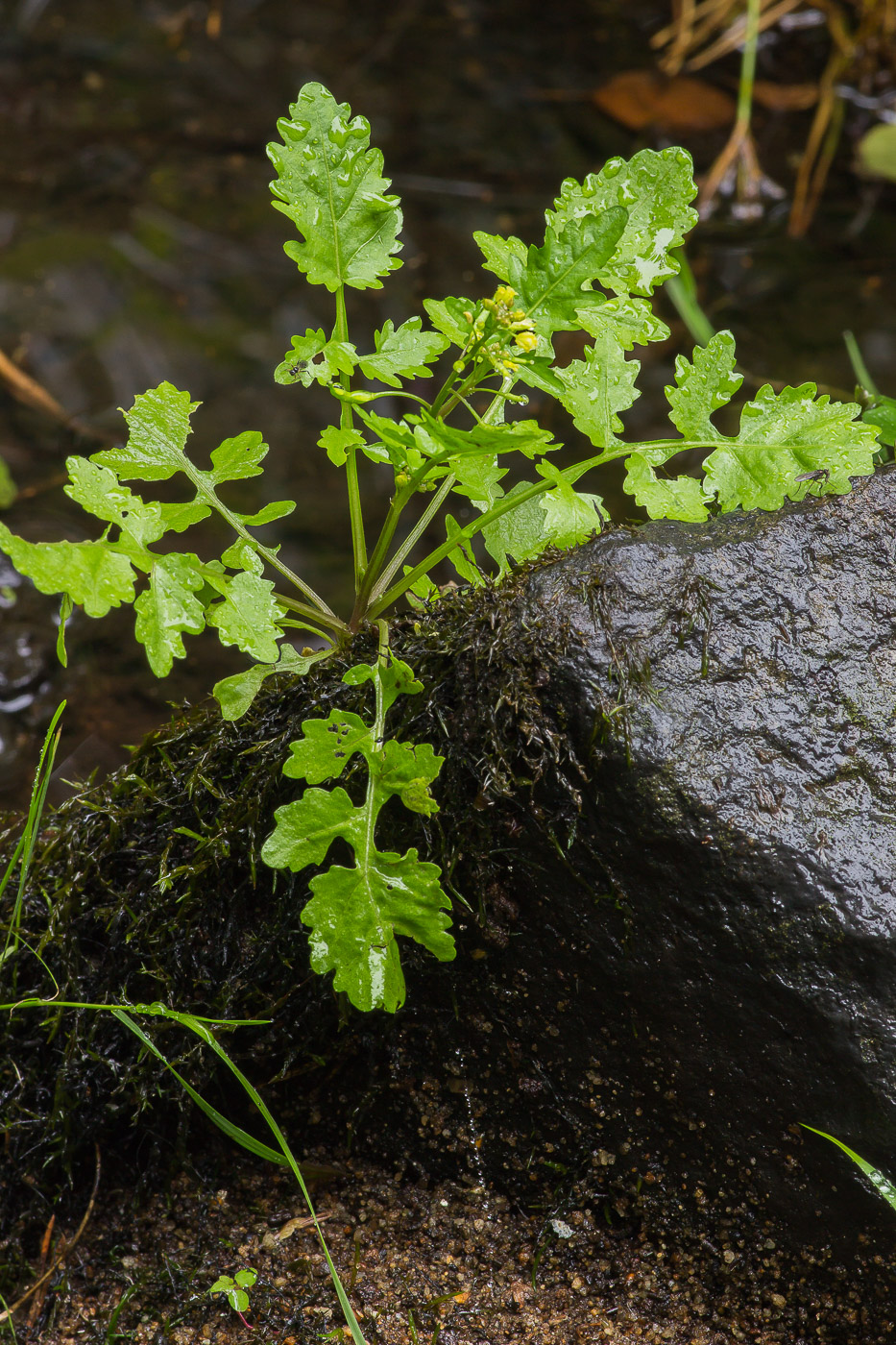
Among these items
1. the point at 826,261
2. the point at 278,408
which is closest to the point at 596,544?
the point at 278,408

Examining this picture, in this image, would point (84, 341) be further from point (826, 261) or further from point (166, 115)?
point (826, 261)

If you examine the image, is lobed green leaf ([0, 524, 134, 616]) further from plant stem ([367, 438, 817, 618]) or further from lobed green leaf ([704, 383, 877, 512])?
lobed green leaf ([704, 383, 877, 512])

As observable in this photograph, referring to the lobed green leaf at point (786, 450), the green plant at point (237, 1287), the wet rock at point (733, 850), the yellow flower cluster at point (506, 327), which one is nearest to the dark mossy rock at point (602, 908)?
the wet rock at point (733, 850)

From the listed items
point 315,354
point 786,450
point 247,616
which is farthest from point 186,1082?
point 786,450

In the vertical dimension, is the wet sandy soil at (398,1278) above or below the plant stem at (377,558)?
below

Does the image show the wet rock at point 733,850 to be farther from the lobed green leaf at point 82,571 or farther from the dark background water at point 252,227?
the dark background water at point 252,227
